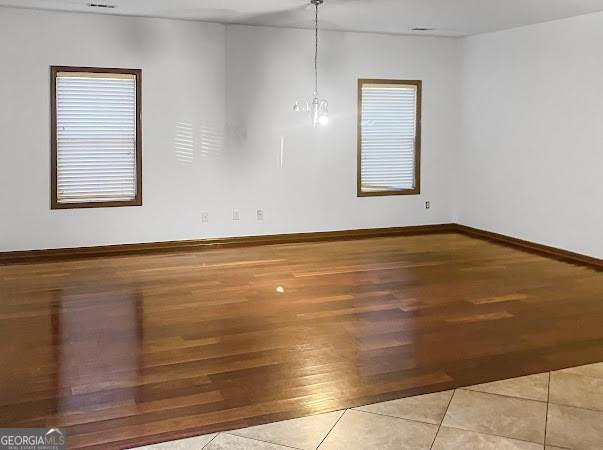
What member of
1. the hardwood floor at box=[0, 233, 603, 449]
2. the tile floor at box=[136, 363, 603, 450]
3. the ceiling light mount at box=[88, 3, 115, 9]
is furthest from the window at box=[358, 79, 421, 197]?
the tile floor at box=[136, 363, 603, 450]

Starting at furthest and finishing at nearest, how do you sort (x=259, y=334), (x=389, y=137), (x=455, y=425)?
1. (x=389, y=137)
2. (x=259, y=334)
3. (x=455, y=425)

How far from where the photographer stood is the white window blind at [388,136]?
8492 mm

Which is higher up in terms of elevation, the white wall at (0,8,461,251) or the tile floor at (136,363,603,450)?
the white wall at (0,8,461,251)

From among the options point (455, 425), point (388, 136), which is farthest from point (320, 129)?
point (455, 425)

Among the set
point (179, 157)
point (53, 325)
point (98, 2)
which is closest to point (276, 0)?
point (98, 2)

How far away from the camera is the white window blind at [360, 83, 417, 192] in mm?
8492

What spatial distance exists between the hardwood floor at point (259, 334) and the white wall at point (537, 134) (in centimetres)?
71

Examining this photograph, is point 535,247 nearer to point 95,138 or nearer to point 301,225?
point 301,225

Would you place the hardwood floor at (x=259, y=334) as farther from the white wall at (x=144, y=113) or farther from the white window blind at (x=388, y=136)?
the white window blind at (x=388, y=136)

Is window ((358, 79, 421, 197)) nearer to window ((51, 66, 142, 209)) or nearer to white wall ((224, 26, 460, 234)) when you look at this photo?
white wall ((224, 26, 460, 234))

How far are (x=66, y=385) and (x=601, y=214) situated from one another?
527 centimetres

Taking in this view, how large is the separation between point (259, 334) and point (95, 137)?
3620 millimetres

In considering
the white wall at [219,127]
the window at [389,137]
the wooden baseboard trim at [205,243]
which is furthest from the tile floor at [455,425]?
the window at [389,137]

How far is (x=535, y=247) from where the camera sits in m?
7.61
